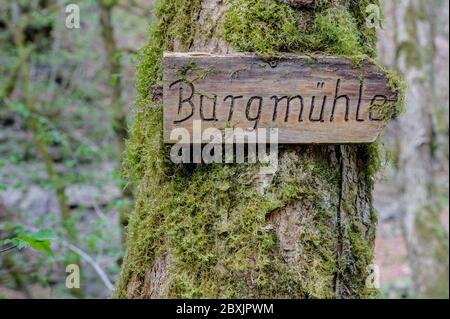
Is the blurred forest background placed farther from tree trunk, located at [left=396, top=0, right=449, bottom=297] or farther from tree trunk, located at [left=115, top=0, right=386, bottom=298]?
tree trunk, located at [left=115, top=0, right=386, bottom=298]

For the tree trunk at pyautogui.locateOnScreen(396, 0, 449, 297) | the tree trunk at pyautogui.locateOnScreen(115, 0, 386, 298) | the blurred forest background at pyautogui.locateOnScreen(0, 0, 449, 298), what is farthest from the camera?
the tree trunk at pyautogui.locateOnScreen(396, 0, 449, 297)

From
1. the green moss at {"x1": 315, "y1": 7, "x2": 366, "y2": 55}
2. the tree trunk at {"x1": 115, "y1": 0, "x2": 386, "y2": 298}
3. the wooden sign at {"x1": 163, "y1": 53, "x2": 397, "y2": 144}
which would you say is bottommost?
the tree trunk at {"x1": 115, "y1": 0, "x2": 386, "y2": 298}

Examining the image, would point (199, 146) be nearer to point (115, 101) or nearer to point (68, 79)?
point (115, 101)

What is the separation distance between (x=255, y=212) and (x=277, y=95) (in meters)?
0.36

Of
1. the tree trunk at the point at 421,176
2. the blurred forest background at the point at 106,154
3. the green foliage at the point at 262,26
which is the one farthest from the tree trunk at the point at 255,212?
the tree trunk at the point at 421,176

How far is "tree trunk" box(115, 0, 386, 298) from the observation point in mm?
1466

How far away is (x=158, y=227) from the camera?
1.60m

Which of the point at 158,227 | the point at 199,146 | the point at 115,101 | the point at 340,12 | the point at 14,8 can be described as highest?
the point at 14,8

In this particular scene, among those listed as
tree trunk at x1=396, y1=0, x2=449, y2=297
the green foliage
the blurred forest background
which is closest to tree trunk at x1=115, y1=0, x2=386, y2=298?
the green foliage

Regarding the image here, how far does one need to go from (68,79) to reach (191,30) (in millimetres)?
6330

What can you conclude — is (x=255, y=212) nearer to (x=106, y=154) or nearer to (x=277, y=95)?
(x=277, y=95)

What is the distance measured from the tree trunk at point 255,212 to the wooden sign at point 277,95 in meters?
0.07

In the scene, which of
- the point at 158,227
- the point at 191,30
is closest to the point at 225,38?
the point at 191,30

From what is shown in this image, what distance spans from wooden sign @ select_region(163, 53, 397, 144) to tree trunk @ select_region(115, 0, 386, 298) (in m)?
0.07
